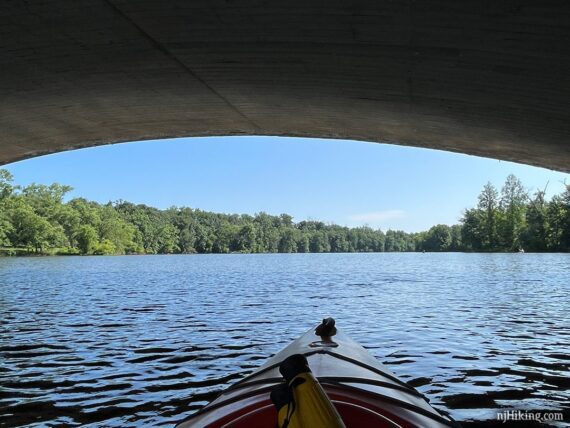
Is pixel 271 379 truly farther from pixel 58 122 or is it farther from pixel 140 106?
pixel 58 122

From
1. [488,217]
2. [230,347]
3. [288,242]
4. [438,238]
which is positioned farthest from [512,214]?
[230,347]

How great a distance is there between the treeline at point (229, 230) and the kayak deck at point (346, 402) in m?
90.5

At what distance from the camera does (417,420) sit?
12.5 feet

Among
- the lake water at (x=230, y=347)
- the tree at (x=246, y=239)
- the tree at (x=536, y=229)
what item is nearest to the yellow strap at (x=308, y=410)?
the lake water at (x=230, y=347)

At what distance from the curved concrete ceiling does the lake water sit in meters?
4.16

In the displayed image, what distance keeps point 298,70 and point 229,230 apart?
14695 cm

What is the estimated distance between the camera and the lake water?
7.38 m

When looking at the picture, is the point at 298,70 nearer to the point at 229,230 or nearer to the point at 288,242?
the point at 229,230

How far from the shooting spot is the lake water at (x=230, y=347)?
7375mm

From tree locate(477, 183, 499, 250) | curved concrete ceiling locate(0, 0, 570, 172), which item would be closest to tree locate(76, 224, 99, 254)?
tree locate(477, 183, 499, 250)

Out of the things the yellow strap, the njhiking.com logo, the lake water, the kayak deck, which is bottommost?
the njhiking.com logo

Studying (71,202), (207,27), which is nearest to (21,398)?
(207,27)

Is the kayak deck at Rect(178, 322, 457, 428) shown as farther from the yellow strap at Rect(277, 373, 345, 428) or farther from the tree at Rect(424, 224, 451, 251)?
the tree at Rect(424, 224, 451, 251)

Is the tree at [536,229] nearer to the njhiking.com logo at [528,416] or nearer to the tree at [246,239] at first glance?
the tree at [246,239]
